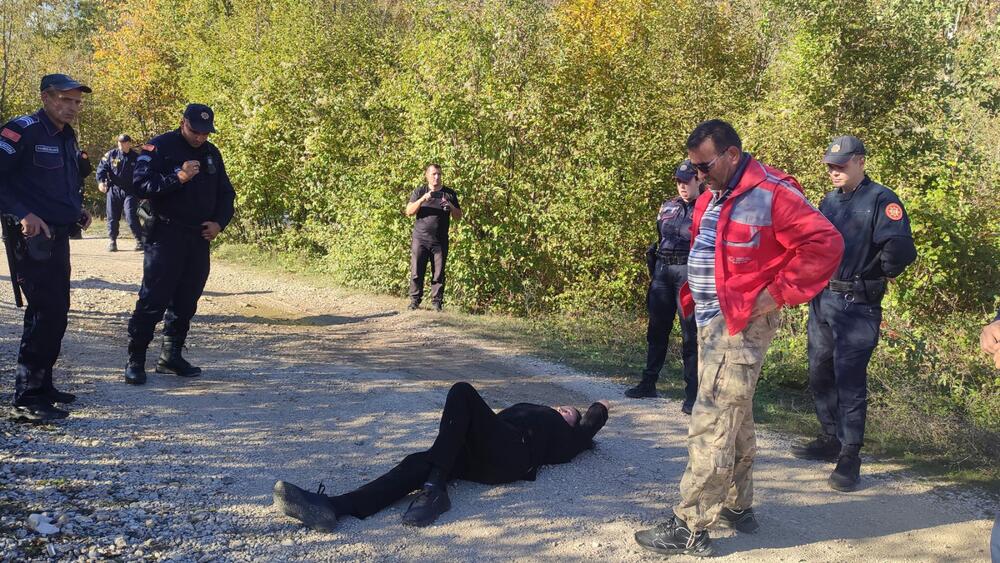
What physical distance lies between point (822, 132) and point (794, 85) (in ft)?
3.48

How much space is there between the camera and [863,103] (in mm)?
11711

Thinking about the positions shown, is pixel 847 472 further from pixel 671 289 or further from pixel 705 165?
pixel 705 165

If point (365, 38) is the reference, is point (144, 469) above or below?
below

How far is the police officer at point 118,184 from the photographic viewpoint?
40.8ft

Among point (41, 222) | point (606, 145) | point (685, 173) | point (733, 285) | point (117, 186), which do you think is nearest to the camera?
point (733, 285)

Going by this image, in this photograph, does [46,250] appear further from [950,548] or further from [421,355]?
[950,548]

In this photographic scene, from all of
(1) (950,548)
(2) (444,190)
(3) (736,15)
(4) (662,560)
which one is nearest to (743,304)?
(4) (662,560)

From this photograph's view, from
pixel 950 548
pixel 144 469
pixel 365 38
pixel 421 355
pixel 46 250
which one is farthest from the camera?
pixel 365 38

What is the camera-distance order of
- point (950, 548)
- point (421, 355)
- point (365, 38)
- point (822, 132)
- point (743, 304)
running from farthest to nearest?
point (365, 38), point (822, 132), point (421, 355), point (950, 548), point (743, 304)

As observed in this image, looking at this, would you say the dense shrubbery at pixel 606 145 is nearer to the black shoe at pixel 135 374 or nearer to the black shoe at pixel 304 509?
the black shoe at pixel 135 374

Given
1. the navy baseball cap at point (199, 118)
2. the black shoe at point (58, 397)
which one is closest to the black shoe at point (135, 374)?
the black shoe at point (58, 397)

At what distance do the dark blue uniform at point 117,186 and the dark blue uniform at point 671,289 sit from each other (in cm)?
781

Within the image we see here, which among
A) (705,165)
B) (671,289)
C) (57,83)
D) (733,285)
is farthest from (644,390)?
(57,83)

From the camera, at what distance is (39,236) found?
525cm
